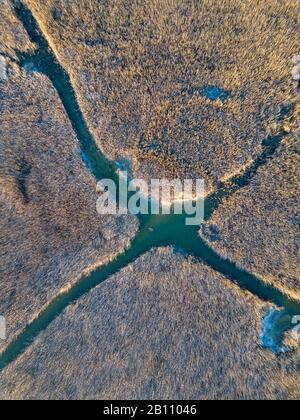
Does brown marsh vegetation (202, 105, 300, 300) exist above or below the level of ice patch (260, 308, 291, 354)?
above

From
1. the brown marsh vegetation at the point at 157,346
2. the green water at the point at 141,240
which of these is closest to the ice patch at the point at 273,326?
the green water at the point at 141,240

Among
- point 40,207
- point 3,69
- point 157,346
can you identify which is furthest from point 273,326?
point 3,69

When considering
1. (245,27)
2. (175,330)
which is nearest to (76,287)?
Answer: (175,330)

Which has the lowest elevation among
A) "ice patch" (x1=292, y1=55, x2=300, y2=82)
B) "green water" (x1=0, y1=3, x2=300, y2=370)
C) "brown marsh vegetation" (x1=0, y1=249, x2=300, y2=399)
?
"brown marsh vegetation" (x1=0, y1=249, x2=300, y2=399)

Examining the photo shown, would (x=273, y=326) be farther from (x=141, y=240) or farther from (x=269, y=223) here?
(x=141, y=240)

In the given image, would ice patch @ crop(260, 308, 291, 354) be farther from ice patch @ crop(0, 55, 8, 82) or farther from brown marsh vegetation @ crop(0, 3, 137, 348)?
ice patch @ crop(0, 55, 8, 82)

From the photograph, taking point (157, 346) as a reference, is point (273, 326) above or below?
above

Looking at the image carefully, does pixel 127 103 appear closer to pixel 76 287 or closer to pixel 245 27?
pixel 245 27

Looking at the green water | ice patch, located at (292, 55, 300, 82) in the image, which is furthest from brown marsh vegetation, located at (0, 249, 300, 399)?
ice patch, located at (292, 55, 300, 82)

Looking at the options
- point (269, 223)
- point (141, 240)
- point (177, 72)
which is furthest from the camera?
point (141, 240)
